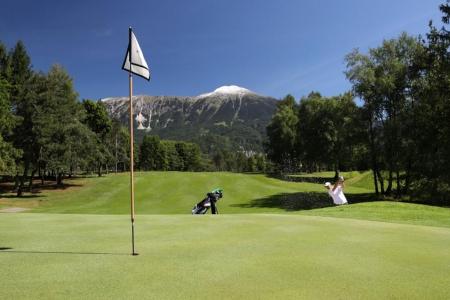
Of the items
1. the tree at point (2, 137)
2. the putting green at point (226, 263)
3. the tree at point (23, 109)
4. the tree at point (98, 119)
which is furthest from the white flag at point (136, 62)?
the tree at point (98, 119)

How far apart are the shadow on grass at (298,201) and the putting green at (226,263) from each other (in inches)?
1138

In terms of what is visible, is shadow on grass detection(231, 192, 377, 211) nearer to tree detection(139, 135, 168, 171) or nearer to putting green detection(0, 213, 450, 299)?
putting green detection(0, 213, 450, 299)

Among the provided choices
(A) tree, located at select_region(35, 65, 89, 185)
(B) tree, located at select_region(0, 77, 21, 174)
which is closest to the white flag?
(B) tree, located at select_region(0, 77, 21, 174)

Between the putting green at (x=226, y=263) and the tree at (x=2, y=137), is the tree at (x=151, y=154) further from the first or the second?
the putting green at (x=226, y=263)

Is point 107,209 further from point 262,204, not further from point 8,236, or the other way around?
point 8,236

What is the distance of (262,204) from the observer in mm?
41625

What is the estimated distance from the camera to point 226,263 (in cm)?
754

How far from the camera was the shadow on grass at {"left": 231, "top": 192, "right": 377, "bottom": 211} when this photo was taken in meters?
40.9

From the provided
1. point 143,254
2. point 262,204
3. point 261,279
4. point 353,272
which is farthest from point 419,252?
point 262,204

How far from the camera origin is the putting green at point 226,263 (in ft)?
19.5

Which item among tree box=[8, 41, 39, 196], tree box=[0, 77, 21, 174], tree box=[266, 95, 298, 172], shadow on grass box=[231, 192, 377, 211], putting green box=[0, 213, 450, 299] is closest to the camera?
putting green box=[0, 213, 450, 299]

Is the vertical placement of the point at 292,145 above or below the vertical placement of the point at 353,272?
above

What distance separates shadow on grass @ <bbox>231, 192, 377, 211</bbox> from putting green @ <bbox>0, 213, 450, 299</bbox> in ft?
94.8

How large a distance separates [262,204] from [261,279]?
35.4 meters
